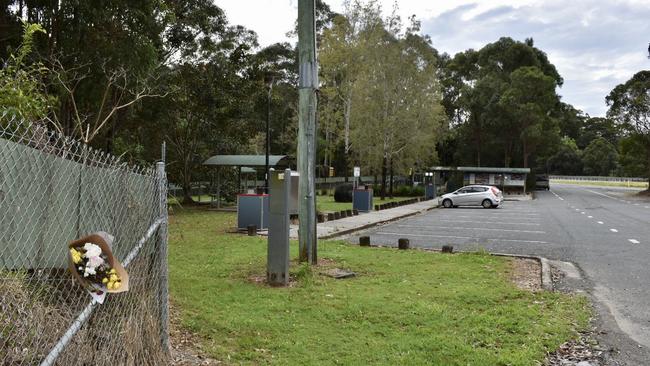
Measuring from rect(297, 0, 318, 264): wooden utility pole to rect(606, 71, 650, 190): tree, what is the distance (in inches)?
1857

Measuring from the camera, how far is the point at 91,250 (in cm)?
284

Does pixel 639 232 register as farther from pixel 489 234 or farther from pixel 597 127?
pixel 597 127

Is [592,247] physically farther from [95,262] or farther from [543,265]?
[95,262]

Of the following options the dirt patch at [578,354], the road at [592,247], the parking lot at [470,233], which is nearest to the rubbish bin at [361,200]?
the parking lot at [470,233]

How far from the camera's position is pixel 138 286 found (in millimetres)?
4336

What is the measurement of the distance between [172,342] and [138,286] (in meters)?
1.42

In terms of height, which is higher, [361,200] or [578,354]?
[361,200]

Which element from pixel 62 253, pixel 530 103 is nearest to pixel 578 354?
pixel 62 253

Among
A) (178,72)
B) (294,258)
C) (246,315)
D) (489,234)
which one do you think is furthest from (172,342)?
(178,72)

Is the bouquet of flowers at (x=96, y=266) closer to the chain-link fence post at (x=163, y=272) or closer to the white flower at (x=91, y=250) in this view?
the white flower at (x=91, y=250)

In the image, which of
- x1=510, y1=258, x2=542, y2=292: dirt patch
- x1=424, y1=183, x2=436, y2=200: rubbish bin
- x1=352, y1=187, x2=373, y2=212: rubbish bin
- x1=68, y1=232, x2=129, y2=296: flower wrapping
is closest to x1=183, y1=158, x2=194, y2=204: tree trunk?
x1=352, y1=187, x2=373, y2=212: rubbish bin

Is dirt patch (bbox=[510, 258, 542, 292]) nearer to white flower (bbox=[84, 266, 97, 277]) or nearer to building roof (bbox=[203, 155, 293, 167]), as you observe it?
white flower (bbox=[84, 266, 97, 277])

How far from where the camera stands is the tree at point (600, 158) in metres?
98.2

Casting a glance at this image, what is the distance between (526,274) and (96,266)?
8754mm
